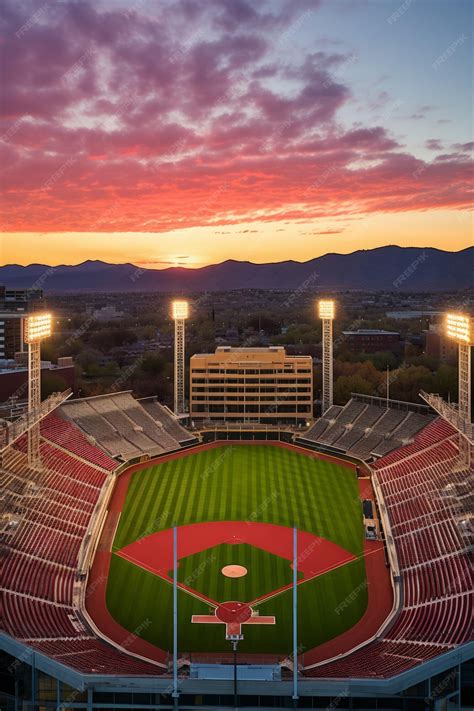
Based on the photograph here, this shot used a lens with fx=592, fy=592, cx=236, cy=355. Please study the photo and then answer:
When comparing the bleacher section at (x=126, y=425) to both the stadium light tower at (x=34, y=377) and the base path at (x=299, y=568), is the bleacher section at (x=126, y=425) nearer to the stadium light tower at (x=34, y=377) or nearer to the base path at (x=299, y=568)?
the base path at (x=299, y=568)

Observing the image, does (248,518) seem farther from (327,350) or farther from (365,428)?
(327,350)

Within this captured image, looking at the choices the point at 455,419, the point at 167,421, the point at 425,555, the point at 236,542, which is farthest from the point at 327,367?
the point at 425,555

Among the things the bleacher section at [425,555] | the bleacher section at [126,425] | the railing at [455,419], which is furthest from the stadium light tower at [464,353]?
the bleacher section at [126,425]

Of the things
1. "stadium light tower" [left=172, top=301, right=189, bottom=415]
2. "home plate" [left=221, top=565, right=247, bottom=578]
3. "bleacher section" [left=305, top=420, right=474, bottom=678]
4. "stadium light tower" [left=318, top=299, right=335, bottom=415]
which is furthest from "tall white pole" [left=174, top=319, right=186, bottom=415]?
"home plate" [left=221, top=565, right=247, bottom=578]

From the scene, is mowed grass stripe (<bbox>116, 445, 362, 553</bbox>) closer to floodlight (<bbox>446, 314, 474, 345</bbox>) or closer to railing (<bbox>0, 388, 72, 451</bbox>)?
railing (<bbox>0, 388, 72, 451</bbox>)

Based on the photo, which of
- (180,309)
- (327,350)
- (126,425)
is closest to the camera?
(126,425)

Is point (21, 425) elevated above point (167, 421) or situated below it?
above

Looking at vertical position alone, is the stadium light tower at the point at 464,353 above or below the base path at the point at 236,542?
above
